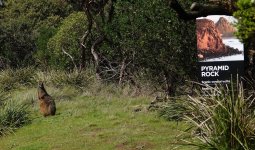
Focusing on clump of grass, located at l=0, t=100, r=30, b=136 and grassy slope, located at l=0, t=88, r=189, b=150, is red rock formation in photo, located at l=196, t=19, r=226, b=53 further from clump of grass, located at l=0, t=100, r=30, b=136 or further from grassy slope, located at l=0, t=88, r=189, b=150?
clump of grass, located at l=0, t=100, r=30, b=136

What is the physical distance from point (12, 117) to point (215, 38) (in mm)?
5576

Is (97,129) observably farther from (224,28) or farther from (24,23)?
(24,23)

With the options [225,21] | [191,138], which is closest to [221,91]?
[191,138]

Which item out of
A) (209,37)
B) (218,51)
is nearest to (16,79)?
(209,37)

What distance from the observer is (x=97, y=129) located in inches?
482

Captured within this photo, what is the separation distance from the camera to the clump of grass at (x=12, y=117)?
13535 mm

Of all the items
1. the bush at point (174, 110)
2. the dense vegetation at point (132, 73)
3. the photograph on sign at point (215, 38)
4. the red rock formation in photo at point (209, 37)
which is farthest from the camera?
the bush at point (174, 110)

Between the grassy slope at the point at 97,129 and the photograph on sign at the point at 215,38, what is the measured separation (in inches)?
61.9

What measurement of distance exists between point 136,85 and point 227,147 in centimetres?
962

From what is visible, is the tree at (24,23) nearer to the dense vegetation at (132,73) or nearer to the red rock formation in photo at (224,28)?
the dense vegetation at (132,73)

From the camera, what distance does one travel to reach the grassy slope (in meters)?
10.6

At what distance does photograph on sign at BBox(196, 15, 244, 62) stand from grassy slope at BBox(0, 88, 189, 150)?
1573 mm

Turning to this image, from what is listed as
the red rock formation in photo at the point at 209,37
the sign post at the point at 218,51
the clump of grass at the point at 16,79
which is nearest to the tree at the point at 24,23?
the clump of grass at the point at 16,79

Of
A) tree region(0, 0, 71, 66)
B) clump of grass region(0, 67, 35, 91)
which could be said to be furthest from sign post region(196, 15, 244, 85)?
tree region(0, 0, 71, 66)
